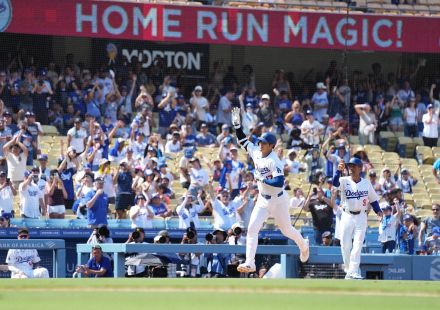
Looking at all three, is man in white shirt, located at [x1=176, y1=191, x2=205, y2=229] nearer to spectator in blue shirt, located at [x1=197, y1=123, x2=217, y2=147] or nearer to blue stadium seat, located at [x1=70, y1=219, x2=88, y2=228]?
blue stadium seat, located at [x1=70, y1=219, x2=88, y2=228]

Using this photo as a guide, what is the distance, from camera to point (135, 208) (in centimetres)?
2034

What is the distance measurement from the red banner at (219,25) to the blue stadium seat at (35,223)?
622 centimetres

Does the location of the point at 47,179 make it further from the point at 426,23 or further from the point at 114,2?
the point at 426,23

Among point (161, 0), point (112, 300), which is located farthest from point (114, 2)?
point (112, 300)

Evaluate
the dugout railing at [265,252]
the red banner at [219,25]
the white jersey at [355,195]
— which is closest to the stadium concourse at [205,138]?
the red banner at [219,25]

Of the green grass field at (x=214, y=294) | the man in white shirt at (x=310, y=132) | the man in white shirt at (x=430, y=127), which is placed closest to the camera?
the green grass field at (x=214, y=294)

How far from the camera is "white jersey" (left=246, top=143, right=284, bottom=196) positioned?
47.6 ft

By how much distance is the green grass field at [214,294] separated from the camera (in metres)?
11.1

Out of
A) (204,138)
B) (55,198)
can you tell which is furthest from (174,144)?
(55,198)

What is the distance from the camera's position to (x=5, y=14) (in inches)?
973

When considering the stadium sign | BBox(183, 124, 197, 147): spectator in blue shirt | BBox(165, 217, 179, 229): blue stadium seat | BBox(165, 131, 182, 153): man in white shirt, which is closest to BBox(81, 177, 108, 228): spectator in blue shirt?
BBox(165, 217, 179, 229): blue stadium seat

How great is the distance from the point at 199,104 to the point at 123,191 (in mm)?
5114

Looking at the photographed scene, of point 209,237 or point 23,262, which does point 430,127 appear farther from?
point 23,262

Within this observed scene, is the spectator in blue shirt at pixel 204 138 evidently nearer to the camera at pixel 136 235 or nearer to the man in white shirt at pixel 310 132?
the man in white shirt at pixel 310 132
